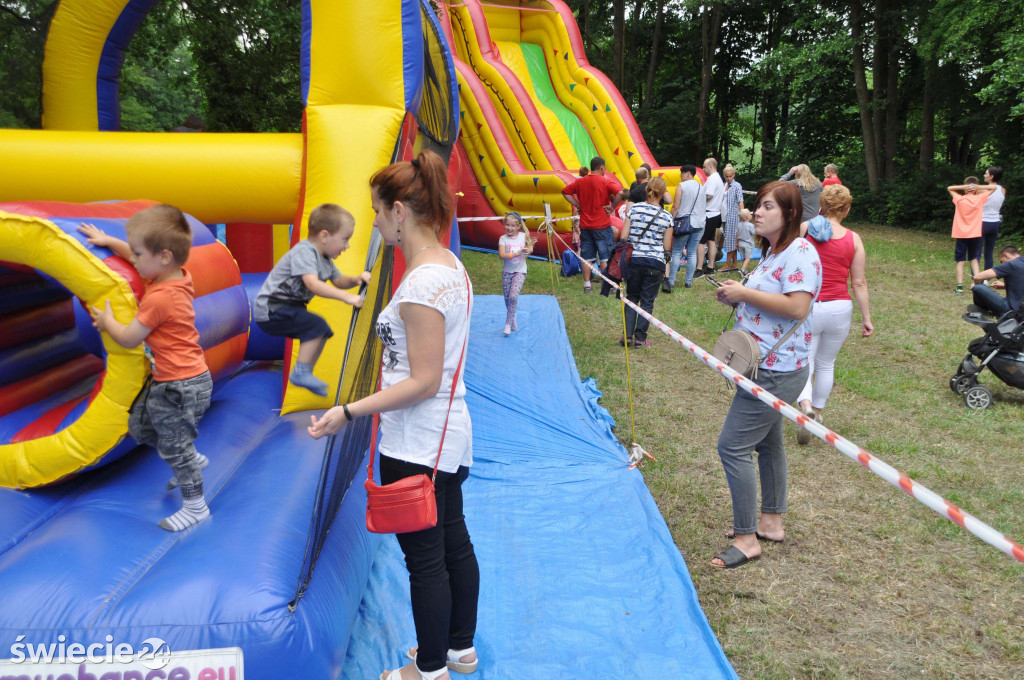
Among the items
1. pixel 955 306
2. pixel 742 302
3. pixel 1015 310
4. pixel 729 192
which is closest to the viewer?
pixel 742 302

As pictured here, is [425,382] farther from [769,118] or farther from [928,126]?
[769,118]

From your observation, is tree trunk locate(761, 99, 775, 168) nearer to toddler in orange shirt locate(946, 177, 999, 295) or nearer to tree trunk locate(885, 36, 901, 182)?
tree trunk locate(885, 36, 901, 182)

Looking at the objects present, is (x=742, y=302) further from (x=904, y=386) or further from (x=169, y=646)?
(x=904, y=386)

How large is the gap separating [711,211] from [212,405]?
27.2 ft

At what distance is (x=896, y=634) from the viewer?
9.41ft

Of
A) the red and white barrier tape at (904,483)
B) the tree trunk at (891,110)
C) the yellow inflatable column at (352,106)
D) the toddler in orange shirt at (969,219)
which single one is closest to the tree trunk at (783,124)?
the tree trunk at (891,110)

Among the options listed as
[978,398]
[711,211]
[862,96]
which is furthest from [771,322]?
[862,96]

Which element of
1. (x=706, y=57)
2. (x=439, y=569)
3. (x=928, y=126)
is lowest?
(x=439, y=569)

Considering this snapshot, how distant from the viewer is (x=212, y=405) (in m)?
3.63

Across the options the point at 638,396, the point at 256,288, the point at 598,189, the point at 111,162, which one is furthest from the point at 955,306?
the point at 111,162

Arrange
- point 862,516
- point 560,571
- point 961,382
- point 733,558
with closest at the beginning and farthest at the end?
point 560,571 → point 733,558 → point 862,516 → point 961,382

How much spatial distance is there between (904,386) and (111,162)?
594 centimetres

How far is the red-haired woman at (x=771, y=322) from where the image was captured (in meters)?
2.97

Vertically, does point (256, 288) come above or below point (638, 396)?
above
